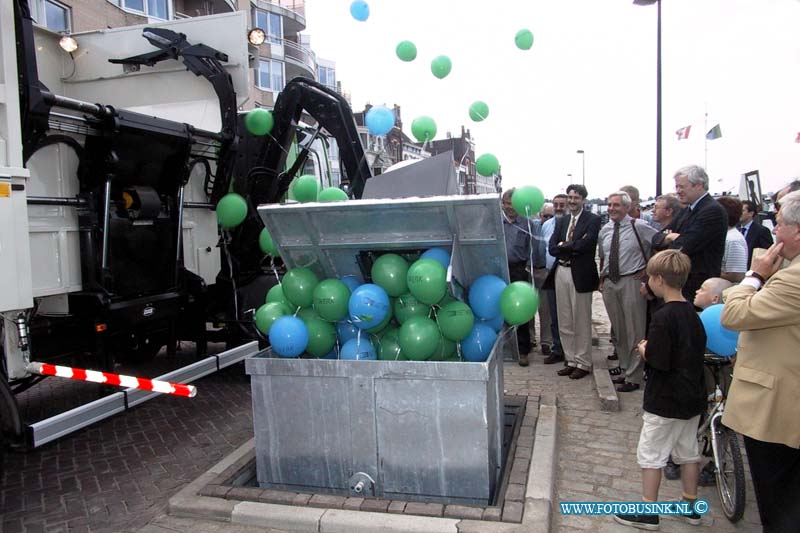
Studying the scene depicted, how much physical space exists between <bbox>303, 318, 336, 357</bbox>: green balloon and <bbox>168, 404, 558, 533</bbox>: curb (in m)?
1.05

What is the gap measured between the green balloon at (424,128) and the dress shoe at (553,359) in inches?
137

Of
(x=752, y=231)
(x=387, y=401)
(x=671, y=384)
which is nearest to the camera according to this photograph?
(x=671, y=384)

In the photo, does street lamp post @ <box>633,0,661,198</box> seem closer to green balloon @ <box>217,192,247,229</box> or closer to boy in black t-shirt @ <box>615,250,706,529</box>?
green balloon @ <box>217,192,247,229</box>

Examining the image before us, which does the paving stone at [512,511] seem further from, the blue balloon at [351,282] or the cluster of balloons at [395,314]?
the blue balloon at [351,282]

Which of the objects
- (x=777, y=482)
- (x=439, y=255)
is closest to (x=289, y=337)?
(x=439, y=255)

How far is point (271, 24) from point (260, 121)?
33.7 metres

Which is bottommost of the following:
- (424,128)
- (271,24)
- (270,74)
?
(424,128)

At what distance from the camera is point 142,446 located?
4820mm

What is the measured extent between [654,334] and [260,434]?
259cm

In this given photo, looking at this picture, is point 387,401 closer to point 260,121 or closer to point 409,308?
point 409,308

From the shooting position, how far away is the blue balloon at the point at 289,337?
12.1 feet

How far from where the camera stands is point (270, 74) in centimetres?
3522

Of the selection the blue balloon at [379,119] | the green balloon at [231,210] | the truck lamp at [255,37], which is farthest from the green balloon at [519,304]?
the truck lamp at [255,37]

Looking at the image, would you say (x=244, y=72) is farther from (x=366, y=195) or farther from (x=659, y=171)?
(x=659, y=171)
